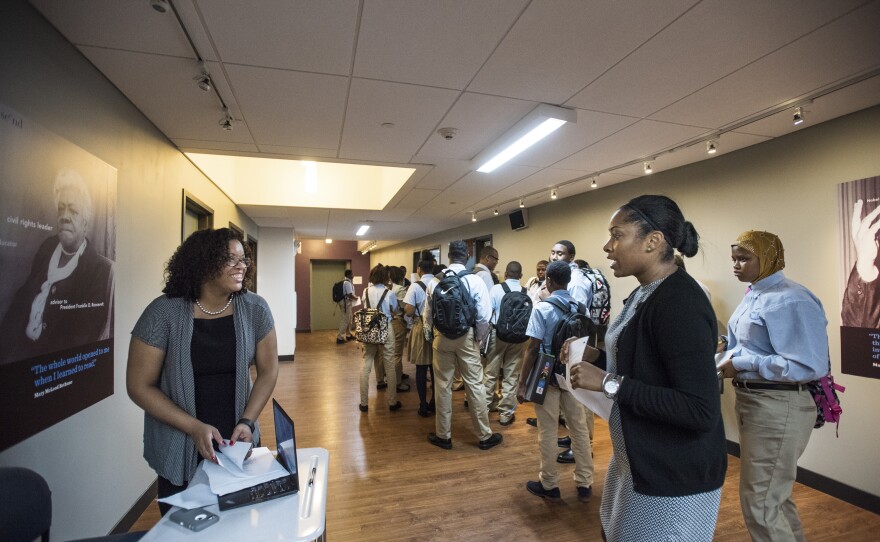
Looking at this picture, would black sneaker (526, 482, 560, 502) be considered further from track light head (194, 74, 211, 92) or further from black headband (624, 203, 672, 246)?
track light head (194, 74, 211, 92)

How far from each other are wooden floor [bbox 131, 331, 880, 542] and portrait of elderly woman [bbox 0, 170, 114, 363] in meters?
1.48

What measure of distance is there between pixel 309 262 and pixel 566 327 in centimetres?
1242

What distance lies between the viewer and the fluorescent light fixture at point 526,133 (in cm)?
280

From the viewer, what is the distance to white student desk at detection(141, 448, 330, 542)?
3.63 feet

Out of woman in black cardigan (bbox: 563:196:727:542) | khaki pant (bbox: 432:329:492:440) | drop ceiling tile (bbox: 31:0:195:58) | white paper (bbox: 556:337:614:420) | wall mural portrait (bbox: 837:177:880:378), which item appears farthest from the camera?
khaki pant (bbox: 432:329:492:440)

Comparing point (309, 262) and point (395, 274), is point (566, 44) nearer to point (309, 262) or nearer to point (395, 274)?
point (395, 274)

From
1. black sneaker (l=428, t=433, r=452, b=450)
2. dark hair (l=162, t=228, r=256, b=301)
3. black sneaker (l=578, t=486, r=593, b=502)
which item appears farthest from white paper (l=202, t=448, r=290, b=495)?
black sneaker (l=428, t=433, r=452, b=450)

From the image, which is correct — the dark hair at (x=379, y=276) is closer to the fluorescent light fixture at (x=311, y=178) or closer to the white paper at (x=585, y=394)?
the fluorescent light fixture at (x=311, y=178)

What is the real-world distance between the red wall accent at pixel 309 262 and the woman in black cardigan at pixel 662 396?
42.8ft

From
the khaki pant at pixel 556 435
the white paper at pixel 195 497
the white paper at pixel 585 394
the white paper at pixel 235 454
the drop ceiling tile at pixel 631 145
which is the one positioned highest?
the drop ceiling tile at pixel 631 145

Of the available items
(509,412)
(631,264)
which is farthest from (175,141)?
(509,412)

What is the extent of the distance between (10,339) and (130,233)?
1251 millimetres

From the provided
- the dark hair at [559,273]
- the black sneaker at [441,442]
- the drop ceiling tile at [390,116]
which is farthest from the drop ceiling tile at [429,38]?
the black sneaker at [441,442]

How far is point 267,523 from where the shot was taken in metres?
1.17
